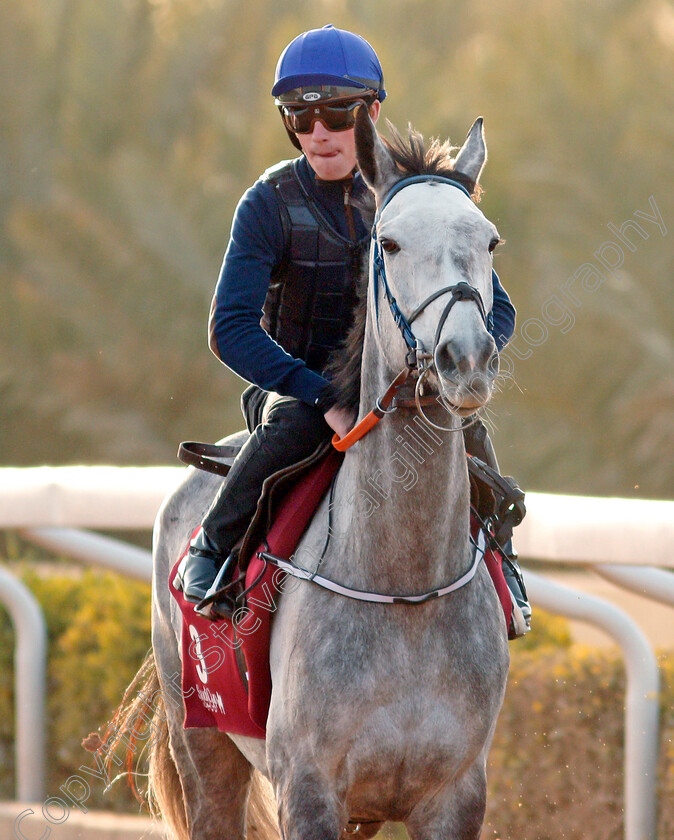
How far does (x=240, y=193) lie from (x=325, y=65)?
1026 centimetres

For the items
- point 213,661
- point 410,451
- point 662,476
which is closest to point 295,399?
point 410,451

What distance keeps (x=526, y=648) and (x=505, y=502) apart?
2042mm

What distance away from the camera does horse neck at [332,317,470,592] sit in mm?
2893

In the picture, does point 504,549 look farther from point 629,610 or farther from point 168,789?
point 629,610

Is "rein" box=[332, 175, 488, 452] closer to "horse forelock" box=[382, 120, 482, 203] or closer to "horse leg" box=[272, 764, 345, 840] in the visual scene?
"horse forelock" box=[382, 120, 482, 203]

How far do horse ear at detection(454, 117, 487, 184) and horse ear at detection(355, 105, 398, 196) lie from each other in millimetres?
185

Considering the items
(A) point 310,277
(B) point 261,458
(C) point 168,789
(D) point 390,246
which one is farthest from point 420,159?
(C) point 168,789

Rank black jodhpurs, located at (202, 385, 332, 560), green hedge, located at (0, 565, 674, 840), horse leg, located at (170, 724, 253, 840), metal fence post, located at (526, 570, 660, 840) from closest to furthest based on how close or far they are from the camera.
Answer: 1. black jodhpurs, located at (202, 385, 332, 560)
2. horse leg, located at (170, 724, 253, 840)
3. metal fence post, located at (526, 570, 660, 840)
4. green hedge, located at (0, 565, 674, 840)

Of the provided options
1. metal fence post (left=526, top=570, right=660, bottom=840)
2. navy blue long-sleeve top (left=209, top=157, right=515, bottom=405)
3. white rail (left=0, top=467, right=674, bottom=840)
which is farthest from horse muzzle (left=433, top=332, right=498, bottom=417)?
metal fence post (left=526, top=570, right=660, bottom=840)

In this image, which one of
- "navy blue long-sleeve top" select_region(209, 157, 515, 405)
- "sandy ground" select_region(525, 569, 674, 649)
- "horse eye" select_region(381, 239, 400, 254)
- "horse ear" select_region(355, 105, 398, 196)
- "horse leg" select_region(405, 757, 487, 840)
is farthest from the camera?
"sandy ground" select_region(525, 569, 674, 649)

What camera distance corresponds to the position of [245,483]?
131 inches

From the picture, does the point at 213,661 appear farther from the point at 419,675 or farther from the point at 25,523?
the point at 25,523

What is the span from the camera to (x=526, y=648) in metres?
5.24

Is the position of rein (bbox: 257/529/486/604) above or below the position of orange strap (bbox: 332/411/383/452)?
below
